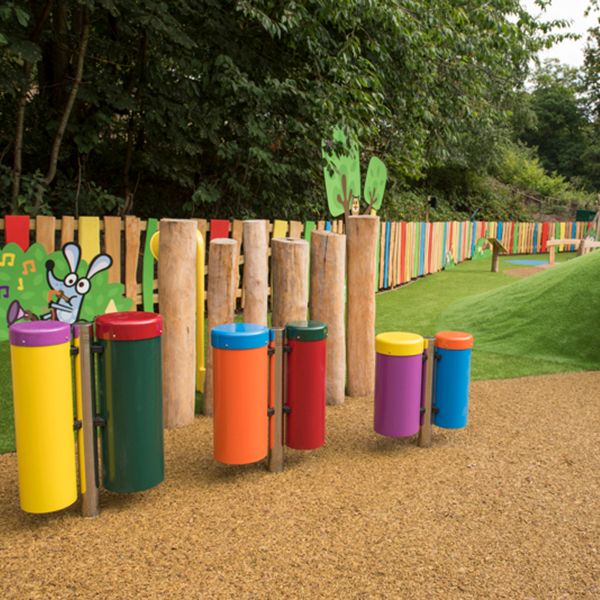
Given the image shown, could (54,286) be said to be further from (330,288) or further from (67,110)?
(330,288)

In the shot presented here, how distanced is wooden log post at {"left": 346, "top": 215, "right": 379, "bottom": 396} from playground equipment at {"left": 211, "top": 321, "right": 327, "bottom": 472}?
1.27 m

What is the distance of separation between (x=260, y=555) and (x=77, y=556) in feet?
2.59

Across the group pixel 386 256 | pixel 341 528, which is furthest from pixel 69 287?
pixel 386 256

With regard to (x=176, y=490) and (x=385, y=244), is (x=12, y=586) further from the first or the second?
(x=385, y=244)

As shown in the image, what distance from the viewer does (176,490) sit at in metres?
3.11

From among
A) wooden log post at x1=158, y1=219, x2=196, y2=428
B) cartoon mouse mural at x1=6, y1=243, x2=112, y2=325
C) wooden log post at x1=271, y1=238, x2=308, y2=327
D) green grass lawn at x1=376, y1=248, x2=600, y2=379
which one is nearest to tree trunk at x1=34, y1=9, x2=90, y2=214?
cartoon mouse mural at x1=6, y1=243, x2=112, y2=325

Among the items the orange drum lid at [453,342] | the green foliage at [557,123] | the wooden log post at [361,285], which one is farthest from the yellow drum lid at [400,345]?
the green foliage at [557,123]

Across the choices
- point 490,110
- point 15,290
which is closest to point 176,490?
point 15,290

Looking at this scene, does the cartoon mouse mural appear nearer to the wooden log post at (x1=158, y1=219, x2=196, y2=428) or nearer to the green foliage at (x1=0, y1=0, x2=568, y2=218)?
the green foliage at (x1=0, y1=0, x2=568, y2=218)

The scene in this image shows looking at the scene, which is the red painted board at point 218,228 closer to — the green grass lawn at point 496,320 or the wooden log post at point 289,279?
the green grass lawn at point 496,320

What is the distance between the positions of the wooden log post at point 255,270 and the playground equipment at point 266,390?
0.99m

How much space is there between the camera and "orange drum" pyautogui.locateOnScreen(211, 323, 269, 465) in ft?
10.0

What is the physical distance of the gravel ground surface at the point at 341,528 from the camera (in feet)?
7.54

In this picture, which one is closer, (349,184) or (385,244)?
(349,184)
